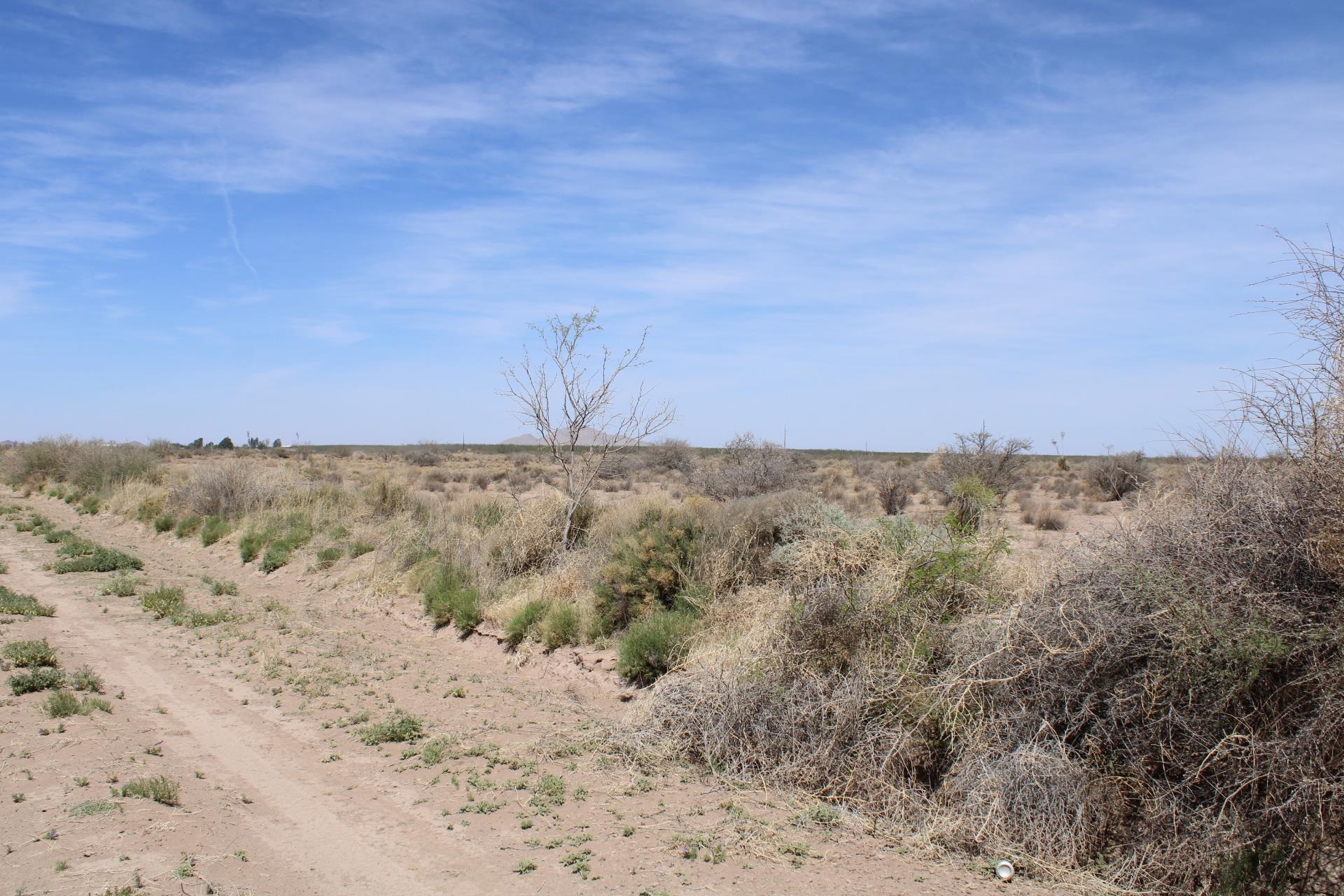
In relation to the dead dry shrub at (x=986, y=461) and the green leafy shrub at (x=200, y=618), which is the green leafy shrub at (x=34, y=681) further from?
the dead dry shrub at (x=986, y=461)

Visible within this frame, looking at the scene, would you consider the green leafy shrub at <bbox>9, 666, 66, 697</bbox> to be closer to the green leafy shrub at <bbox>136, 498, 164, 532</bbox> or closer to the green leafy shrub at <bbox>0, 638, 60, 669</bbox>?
the green leafy shrub at <bbox>0, 638, 60, 669</bbox>

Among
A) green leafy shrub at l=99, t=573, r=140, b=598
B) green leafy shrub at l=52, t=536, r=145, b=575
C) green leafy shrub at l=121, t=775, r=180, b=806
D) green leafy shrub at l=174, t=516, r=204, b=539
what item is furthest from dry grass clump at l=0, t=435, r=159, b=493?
green leafy shrub at l=121, t=775, r=180, b=806

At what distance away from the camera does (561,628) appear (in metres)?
12.0

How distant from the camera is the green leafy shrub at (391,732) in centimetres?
Result: 865

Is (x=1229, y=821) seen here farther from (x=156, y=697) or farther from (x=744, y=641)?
(x=156, y=697)

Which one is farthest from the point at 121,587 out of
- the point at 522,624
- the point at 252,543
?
the point at 522,624

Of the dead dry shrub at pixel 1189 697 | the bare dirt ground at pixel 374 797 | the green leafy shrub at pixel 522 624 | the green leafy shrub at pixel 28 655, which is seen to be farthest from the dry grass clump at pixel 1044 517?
the green leafy shrub at pixel 28 655

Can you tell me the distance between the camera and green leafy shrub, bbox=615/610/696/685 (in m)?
10.2

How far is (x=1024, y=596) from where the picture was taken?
6938 millimetres

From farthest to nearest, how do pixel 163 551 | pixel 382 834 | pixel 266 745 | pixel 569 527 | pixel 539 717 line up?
pixel 163 551, pixel 569 527, pixel 539 717, pixel 266 745, pixel 382 834

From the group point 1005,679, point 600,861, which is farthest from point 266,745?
point 1005,679

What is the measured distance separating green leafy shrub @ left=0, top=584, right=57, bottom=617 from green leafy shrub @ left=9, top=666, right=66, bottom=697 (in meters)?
4.32

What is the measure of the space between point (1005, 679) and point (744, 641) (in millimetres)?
2945

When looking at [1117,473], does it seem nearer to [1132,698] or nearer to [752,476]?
[752,476]
